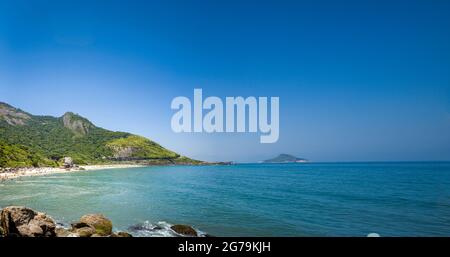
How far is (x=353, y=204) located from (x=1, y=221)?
971 inches

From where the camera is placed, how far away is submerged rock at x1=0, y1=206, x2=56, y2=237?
11633mm

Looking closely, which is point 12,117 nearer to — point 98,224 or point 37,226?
→ point 37,226

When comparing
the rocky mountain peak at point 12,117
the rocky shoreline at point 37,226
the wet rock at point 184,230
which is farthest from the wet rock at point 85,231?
the rocky mountain peak at point 12,117

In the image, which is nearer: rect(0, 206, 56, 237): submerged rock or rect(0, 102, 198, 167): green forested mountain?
rect(0, 206, 56, 237): submerged rock

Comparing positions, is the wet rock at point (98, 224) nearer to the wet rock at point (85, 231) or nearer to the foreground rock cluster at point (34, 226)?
the foreground rock cluster at point (34, 226)

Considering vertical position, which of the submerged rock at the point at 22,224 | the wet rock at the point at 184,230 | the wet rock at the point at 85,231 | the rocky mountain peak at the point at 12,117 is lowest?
the wet rock at the point at 184,230

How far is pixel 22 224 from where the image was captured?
1192 centimetres

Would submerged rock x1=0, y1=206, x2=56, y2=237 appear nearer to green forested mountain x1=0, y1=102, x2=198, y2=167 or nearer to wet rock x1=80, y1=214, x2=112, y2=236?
wet rock x1=80, y1=214, x2=112, y2=236

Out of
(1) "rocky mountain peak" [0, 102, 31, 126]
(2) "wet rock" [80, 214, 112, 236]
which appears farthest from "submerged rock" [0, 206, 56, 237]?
(1) "rocky mountain peak" [0, 102, 31, 126]

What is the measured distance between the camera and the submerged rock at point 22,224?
11.6 meters
